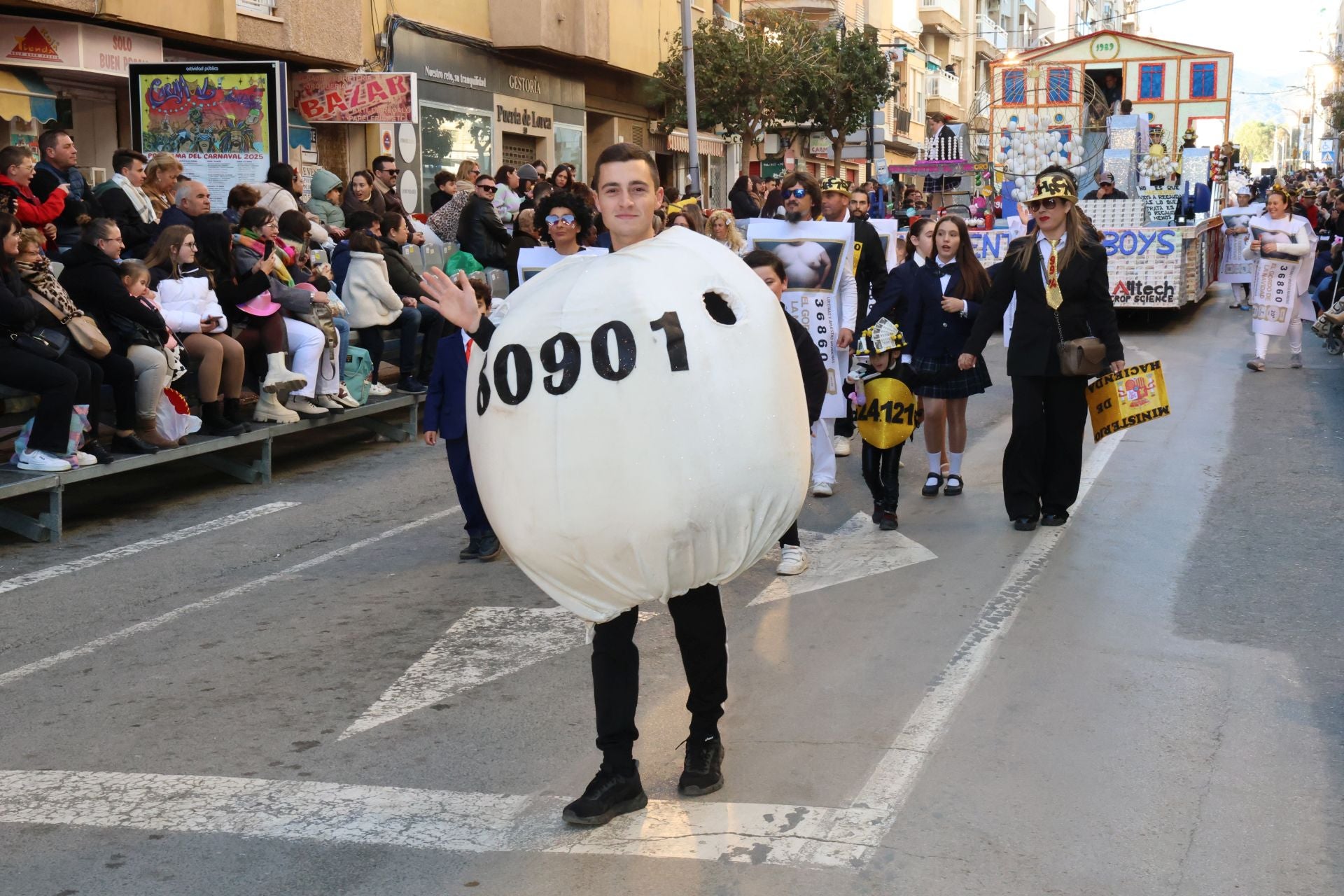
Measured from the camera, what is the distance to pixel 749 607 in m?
6.98

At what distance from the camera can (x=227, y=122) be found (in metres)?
15.7

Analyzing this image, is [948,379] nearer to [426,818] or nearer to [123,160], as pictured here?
[426,818]

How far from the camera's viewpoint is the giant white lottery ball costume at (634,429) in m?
3.95

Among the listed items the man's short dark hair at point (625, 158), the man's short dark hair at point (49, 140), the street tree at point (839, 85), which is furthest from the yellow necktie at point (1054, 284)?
the street tree at point (839, 85)

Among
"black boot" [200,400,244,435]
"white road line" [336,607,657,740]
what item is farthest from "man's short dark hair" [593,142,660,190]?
"black boot" [200,400,244,435]

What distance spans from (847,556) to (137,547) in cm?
409

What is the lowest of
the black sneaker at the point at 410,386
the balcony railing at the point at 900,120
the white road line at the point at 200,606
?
the white road line at the point at 200,606

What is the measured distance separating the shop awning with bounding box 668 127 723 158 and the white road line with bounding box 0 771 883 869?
104 ft

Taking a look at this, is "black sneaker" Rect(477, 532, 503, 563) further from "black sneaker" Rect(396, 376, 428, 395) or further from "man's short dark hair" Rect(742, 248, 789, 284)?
"black sneaker" Rect(396, 376, 428, 395)

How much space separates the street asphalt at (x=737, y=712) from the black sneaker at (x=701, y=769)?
0.08 meters

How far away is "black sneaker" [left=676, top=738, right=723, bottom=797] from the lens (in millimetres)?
4641

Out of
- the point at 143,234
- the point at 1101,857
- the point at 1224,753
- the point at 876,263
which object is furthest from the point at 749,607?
the point at 143,234

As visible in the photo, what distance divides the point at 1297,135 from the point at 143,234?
206 m

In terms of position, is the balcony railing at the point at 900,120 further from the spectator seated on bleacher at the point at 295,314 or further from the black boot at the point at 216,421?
the black boot at the point at 216,421
